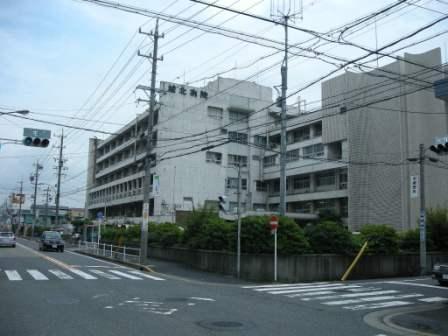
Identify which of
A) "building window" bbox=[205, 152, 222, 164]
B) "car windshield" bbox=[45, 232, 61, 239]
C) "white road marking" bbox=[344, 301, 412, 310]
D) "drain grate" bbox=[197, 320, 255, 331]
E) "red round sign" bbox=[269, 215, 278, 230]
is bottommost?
"white road marking" bbox=[344, 301, 412, 310]

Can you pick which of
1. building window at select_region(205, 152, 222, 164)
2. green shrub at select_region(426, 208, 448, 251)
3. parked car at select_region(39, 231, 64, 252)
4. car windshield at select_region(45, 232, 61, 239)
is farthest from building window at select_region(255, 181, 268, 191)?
green shrub at select_region(426, 208, 448, 251)

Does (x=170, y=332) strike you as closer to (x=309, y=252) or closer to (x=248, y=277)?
(x=248, y=277)

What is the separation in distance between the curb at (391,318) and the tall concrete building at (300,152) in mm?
24412

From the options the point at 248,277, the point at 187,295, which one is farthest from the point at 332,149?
the point at 187,295

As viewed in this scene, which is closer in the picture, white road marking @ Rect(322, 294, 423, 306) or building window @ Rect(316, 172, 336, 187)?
white road marking @ Rect(322, 294, 423, 306)

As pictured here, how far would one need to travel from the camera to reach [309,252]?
861 inches

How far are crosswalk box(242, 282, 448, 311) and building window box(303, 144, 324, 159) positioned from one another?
37934mm

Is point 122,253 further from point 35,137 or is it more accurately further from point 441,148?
point 441,148

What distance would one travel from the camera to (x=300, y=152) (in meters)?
59.7

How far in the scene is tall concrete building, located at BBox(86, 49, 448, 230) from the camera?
45.1 metres

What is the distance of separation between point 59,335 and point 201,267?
16.8 metres

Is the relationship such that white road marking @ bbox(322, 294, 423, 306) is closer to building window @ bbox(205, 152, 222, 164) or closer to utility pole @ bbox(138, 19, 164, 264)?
utility pole @ bbox(138, 19, 164, 264)

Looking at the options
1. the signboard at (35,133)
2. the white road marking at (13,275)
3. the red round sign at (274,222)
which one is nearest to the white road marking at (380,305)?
the red round sign at (274,222)

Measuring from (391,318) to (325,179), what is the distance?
4613 centimetres
